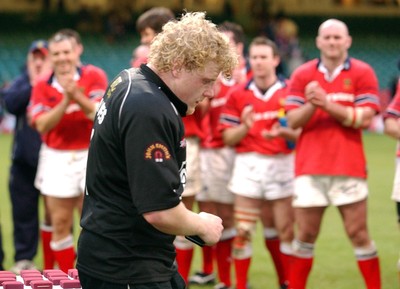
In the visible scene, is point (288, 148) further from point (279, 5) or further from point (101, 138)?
point (279, 5)

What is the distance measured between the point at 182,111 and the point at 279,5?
1140 inches

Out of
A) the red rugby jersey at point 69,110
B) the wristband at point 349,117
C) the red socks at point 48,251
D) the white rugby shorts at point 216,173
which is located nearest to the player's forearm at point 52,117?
the red rugby jersey at point 69,110

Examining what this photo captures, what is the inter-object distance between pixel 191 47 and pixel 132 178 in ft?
1.98

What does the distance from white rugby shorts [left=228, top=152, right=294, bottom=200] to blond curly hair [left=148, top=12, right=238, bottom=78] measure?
4.03m

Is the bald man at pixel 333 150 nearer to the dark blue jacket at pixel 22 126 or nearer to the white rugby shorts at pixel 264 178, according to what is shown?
the white rugby shorts at pixel 264 178

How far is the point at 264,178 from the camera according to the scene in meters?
8.30

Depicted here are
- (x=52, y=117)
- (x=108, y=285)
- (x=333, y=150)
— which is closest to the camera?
(x=108, y=285)

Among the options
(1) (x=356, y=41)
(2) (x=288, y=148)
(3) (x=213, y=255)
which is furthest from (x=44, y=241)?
(1) (x=356, y=41)

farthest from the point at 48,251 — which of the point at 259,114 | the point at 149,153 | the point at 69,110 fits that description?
the point at 149,153

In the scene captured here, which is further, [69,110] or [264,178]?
[69,110]

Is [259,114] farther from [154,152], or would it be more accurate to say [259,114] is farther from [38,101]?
[154,152]

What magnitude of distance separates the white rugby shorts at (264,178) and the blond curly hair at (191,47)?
4.03 meters

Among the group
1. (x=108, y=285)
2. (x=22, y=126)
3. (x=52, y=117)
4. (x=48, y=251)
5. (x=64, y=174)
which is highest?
(x=52, y=117)

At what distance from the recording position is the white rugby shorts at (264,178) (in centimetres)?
831
